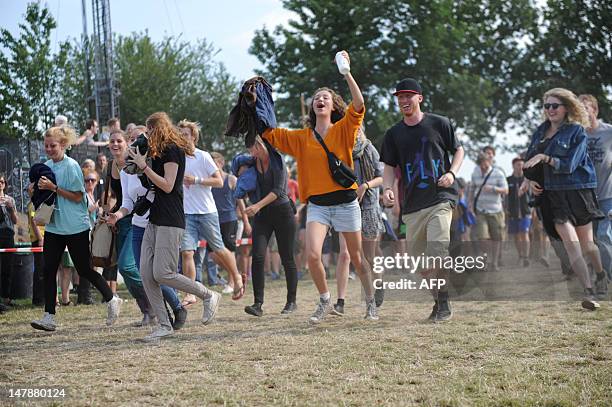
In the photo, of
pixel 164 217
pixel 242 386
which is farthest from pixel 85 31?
pixel 242 386

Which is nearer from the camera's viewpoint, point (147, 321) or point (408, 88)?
point (408, 88)

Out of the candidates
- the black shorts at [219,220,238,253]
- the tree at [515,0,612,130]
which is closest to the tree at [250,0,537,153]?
the tree at [515,0,612,130]

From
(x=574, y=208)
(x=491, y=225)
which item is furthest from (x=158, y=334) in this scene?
(x=491, y=225)

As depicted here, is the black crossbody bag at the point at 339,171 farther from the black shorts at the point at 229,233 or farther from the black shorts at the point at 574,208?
the black shorts at the point at 229,233

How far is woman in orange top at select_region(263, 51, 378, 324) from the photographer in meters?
7.23

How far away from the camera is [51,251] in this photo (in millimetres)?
7613

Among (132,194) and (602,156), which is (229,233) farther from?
(602,156)

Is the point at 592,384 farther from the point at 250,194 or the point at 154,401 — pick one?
the point at 250,194

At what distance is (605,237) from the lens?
9.04 metres

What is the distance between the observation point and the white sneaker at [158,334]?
21.8 ft

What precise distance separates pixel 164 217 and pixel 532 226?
12.3m

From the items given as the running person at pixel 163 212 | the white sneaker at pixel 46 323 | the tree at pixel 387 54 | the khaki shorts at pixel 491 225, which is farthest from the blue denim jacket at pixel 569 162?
the tree at pixel 387 54

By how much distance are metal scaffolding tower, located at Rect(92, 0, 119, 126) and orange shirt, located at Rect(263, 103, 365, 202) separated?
72.1 feet

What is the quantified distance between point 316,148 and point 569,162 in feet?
8.52
